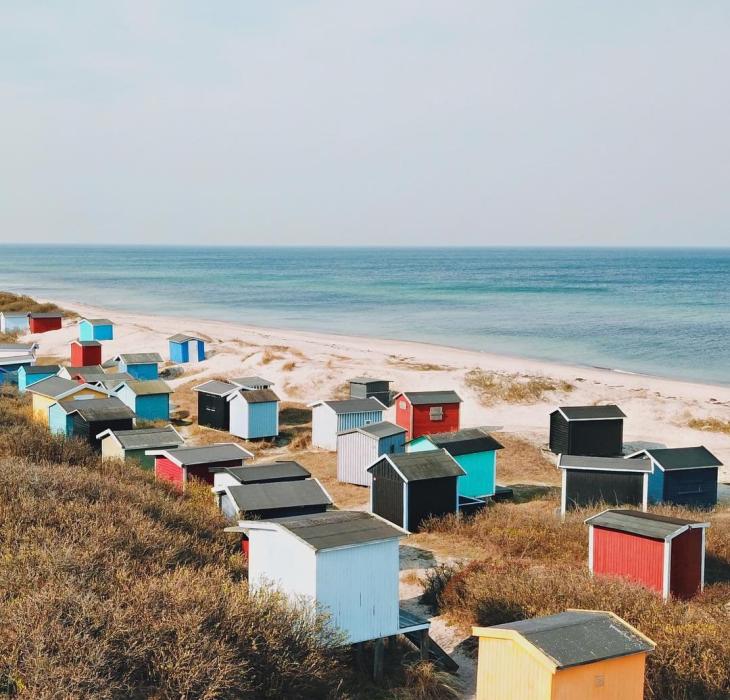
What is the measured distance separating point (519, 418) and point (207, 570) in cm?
2633

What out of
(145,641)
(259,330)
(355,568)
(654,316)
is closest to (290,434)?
(355,568)

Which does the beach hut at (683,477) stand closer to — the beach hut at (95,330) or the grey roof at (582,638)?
the grey roof at (582,638)

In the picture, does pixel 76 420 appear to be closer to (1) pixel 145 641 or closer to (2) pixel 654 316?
(1) pixel 145 641

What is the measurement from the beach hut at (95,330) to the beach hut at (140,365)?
15.4 metres

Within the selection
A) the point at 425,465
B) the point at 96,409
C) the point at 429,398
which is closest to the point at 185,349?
the point at 429,398

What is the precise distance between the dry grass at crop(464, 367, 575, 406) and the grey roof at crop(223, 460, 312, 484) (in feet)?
68.2

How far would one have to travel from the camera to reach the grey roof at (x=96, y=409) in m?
28.4

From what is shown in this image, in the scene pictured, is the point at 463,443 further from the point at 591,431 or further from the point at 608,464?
the point at 591,431

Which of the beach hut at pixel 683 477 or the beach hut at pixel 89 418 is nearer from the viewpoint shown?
the beach hut at pixel 683 477

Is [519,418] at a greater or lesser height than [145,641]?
lesser

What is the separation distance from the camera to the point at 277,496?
65.9 ft

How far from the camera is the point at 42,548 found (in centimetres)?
1414

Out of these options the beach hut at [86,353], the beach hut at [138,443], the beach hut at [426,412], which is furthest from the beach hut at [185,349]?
the beach hut at [138,443]

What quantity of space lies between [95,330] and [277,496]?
42.7 m
